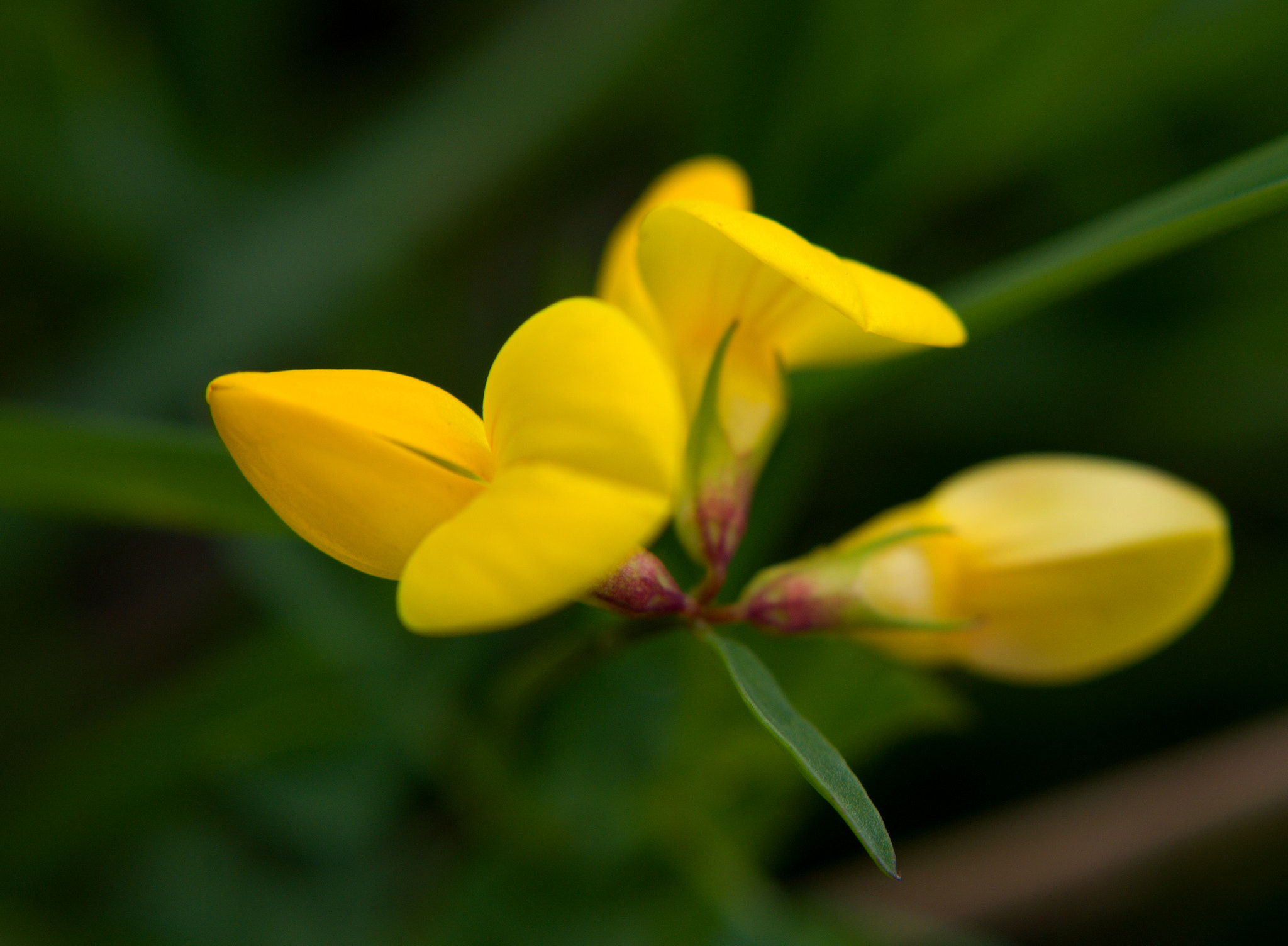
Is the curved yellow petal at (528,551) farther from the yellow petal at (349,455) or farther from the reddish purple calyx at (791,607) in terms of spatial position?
the reddish purple calyx at (791,607)

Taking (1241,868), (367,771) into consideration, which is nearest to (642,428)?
(367,771)

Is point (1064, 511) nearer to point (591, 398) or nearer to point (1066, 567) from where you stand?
point (1066, 567)

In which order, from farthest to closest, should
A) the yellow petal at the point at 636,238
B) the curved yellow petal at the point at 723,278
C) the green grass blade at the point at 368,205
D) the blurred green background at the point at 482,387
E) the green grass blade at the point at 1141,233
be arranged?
the green grass blade at the point at 368,205 < the blurred green background at the point at 482,387 < the yellow petal at the point at 636,238 < the green grass blade at the point at 1141,233 < the curved yellow petal at the point at 723,278

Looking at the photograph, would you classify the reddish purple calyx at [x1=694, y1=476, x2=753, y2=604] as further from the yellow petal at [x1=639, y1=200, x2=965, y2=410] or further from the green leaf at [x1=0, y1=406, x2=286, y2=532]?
the green leaf at [x1=0, y1=406, x2=286, y2=532]

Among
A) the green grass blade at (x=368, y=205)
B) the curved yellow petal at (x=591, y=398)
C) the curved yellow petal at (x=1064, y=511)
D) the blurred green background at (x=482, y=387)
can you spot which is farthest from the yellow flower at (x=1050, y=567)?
the green grass blade at (x=368, y=205)

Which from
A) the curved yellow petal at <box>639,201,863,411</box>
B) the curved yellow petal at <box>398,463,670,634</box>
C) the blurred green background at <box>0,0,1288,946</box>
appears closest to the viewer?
the curved yellow petal at <box>398,463,670,634</box>

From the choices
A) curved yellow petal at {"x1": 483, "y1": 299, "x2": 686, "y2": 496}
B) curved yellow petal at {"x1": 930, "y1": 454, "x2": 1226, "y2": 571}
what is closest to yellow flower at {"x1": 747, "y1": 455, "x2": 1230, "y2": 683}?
curved yellow petal at {"x1": 930, "y1": 454, "x2": 1226, "y2": 571}

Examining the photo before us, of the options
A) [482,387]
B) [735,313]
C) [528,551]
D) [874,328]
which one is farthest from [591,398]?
[482,387]
